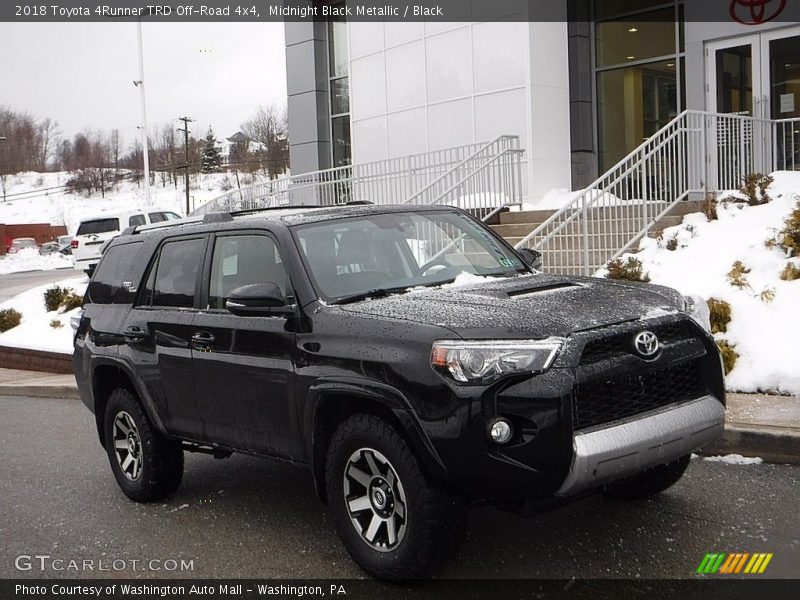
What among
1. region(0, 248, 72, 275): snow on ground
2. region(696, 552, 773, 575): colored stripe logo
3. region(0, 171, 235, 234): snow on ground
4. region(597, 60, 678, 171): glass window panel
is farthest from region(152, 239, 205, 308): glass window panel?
region(0, 171, 235, 234): snow on ground

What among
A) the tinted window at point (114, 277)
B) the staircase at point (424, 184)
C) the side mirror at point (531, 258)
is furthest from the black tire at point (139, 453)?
the staircase at point (424, 184)

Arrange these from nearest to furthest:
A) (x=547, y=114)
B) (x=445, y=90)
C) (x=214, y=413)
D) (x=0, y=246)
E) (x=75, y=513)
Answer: (x=214, y=413)
(x=75, y=513)
(x=547, y=114)
(x=445, y=90)
(x=0, y=246)

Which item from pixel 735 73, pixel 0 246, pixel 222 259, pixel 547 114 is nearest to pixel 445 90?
pixel 547 114

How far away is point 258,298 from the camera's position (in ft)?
15.3

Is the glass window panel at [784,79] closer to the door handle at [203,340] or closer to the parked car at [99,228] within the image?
the door handle at [203,340]

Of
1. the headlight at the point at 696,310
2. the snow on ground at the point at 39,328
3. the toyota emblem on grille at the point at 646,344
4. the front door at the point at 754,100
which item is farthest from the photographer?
the snow on ground at the point at 39,328

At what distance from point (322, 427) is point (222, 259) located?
59.1 inches

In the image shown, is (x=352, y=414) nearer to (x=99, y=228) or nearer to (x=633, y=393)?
(x=633, y=393)

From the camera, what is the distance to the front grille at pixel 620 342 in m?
4.02

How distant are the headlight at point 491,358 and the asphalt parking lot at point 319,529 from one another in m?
1.16

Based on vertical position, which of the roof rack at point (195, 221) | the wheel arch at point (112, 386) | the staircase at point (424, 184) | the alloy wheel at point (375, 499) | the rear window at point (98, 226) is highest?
the staircase at point (424, 184)

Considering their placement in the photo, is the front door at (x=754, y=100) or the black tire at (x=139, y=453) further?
the front door at (x=754, y=100)

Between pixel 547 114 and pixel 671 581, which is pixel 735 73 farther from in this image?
pixel 671 581

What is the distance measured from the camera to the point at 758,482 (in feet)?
18.4
